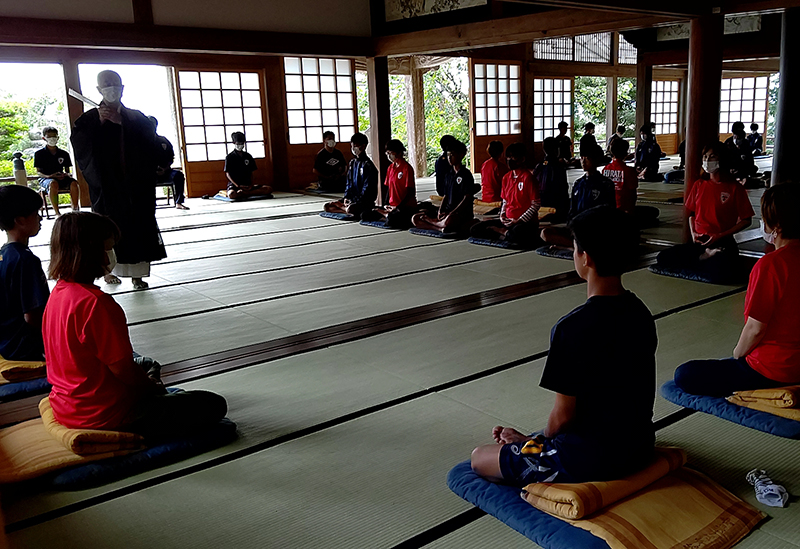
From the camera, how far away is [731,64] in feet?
49.0

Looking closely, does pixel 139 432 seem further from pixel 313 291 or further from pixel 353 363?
pixel 313 291

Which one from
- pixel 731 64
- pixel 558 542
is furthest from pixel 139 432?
pixel 731 64

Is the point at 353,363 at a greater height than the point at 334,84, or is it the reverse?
the point at 334,84

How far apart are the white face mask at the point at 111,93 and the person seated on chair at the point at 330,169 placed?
6217 mm

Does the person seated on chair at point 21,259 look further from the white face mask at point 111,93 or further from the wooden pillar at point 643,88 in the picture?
the wooden pillar at point 643,88

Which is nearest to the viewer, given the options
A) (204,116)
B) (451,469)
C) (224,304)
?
(451,469)

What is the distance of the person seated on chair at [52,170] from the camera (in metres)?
8.46

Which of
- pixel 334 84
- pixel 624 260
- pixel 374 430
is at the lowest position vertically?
pixel 374 430

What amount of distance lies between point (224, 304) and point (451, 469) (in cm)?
251

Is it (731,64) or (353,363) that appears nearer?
(353,363)

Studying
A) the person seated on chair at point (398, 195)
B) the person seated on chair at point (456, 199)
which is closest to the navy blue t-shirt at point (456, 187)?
the person seated on chair at point (456, 199)

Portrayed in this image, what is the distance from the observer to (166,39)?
6.42 m

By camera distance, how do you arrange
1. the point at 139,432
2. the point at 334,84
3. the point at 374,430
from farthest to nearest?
the point at 334,84 → the point at 374,430 → the point at 139,432

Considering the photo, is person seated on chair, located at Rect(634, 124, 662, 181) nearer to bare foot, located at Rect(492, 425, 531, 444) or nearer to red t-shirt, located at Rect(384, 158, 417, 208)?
red t-shirt, located at Rect(384, 158, 417, 208)
